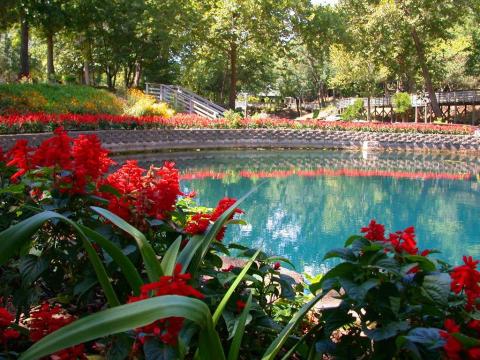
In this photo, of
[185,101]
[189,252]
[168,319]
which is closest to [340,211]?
[189,252]

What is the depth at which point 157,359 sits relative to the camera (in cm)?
127

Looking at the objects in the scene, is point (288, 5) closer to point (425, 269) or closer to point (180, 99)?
point (180, 99)

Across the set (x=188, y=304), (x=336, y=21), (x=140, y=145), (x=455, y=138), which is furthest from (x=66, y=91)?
(x=188, y=304)

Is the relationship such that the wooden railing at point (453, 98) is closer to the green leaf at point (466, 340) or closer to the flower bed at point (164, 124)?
the flower bed at point (164, 124)

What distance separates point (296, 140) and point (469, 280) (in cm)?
2001

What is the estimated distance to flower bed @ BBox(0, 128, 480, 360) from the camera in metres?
1.29

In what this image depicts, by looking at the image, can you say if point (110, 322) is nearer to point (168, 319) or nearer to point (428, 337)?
point (168, 319)

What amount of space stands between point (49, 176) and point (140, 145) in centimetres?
1549

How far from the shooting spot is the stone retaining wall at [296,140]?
1845 centimetres

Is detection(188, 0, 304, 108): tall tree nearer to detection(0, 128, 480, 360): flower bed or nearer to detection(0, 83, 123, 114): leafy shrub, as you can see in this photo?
detection(0, 83, 123, 114): leafy shrub

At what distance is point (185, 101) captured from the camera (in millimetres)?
→ 26484

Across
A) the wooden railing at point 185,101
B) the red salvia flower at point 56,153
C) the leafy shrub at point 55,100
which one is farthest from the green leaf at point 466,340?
the wooden railing at point 185,101

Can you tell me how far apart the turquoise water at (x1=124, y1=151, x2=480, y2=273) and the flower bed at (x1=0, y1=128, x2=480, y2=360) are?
3665 millimetres

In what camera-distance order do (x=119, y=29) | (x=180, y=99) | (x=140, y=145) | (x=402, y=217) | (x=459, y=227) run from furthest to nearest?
(x=119, y=29) → (x=180, y=99) → (x=140, y=145) → (x=402, y=217) → (x=459, y=227)
